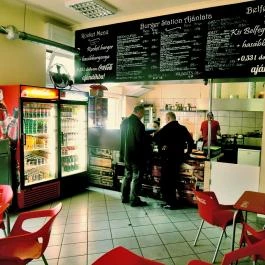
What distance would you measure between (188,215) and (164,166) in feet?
2.99

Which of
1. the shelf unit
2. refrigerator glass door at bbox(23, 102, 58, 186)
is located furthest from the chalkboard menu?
the shelf unit

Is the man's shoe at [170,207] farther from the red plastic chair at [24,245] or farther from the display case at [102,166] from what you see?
the red plastic chair at [24,245]

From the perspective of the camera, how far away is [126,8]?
4.45 m

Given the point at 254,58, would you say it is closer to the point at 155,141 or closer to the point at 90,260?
the point at 155,141

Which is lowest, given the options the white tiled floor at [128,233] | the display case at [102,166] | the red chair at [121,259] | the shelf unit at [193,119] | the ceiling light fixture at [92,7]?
the white tiled floor at [128,233]

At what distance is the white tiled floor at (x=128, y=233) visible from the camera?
126 inches

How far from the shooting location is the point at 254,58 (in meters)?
3.76

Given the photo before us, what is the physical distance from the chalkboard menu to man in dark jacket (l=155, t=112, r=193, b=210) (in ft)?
A: 2.96

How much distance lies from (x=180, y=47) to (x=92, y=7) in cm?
146

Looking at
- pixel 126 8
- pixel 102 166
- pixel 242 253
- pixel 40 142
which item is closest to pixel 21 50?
pixel 40 142

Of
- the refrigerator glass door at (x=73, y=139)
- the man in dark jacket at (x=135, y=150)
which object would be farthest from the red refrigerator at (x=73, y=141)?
the man in dark jacket at (x=135, y=150)

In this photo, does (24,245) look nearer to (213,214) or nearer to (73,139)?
(213,214)

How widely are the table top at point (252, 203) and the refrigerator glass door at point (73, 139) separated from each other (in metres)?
3.49

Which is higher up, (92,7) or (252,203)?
(92,7)
